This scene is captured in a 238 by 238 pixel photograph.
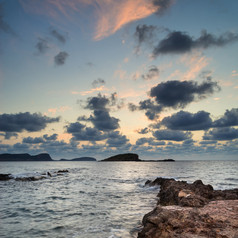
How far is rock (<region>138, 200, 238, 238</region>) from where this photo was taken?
23.9 feet

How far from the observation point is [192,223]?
7.93 metres

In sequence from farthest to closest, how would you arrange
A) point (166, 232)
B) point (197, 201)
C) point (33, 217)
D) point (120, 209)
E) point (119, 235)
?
point (120, 209) < point (33, 217) < point (197, 201) < point (119, 235) < point (166, 232)

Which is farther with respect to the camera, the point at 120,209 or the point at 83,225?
the point at 120,209

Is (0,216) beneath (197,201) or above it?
beneath

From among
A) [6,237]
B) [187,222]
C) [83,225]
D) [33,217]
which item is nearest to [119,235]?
[83,225]

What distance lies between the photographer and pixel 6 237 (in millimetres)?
10266

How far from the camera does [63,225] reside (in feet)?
40.0

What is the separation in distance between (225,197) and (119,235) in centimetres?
1088

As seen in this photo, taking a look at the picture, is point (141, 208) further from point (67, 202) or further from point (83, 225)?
point (67, 202)

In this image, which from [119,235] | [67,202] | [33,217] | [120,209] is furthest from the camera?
[67,202]

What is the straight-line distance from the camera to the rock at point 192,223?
7277mm

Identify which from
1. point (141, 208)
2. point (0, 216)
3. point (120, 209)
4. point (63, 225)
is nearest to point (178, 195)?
point (141, 208)

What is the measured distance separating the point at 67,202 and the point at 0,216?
6363 mm

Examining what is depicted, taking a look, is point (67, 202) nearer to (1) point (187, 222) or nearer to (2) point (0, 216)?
(2) point (0, 216)
